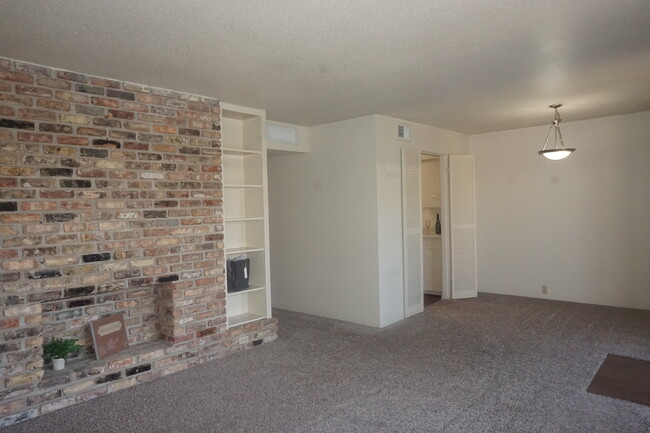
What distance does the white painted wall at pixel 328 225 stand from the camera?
5.01 metres

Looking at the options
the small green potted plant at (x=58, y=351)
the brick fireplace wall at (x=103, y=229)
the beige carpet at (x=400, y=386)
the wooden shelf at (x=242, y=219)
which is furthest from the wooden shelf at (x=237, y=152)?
the small green potted plant at (x=58, y=351)

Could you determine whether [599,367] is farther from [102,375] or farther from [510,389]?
[102,375]

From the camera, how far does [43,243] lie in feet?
10.2

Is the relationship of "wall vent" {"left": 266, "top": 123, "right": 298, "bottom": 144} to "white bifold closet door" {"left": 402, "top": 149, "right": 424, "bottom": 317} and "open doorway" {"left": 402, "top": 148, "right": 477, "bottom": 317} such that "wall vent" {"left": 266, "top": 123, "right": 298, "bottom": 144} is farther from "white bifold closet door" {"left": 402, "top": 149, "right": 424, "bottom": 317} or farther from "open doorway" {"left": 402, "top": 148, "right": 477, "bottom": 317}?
"open doorway" {"left": 402, "top": 148, "right": 477, "bottom": 317}

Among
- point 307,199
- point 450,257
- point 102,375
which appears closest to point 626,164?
point 450,257

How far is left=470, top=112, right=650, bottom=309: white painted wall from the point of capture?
5.38m

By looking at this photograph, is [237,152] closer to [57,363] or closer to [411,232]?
[411,232]

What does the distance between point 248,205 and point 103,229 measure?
1.67 m

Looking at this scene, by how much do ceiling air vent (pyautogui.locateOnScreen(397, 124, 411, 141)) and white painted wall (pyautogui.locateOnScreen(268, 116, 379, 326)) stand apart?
0.48 m

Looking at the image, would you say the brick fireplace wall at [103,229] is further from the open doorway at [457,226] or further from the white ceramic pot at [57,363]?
the open doorway at [457,226]

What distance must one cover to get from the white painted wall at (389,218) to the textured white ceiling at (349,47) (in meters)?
0.77

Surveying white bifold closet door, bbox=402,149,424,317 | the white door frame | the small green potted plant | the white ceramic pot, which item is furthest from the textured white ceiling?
the white ceramic pot

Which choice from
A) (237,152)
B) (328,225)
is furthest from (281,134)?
(328,225)

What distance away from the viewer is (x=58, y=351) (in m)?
3.27
